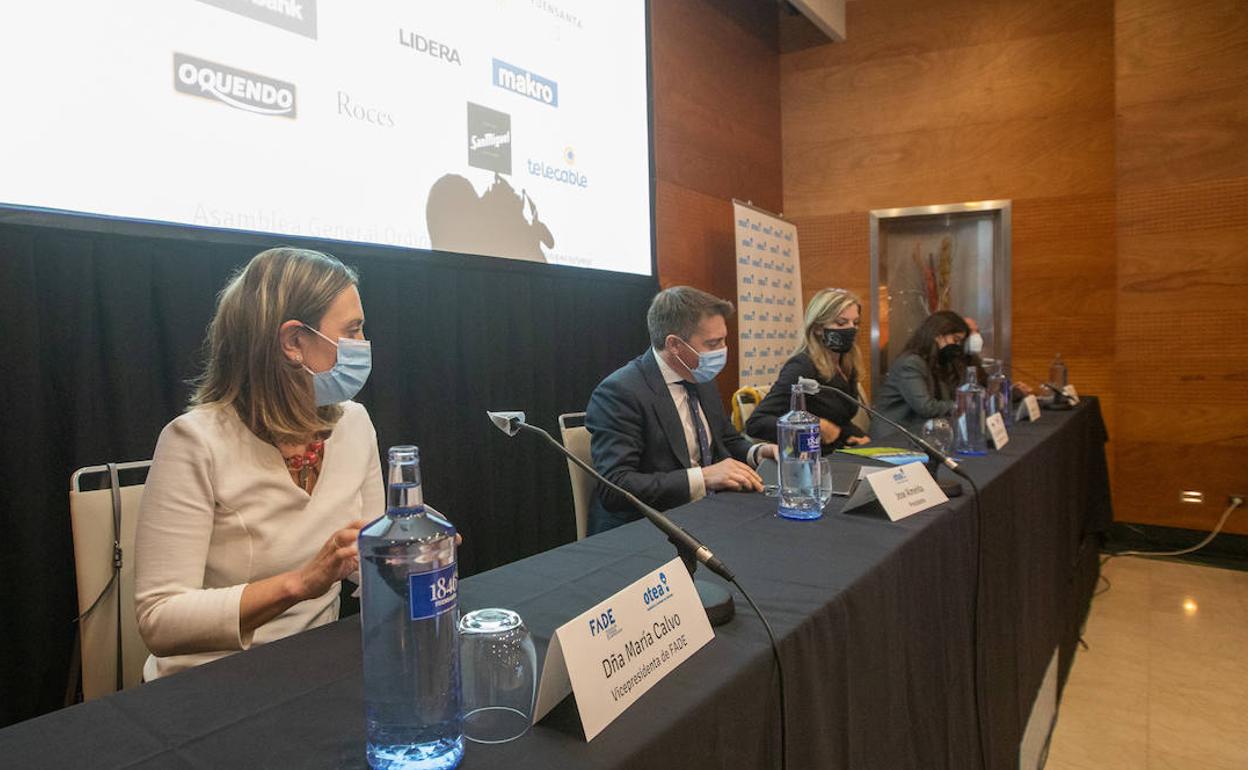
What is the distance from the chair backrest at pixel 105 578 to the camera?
1.10 metres

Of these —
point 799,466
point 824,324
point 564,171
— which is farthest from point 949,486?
point 564,171

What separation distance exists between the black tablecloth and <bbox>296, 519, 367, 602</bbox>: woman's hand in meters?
0.07

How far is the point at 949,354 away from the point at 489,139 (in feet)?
7.21

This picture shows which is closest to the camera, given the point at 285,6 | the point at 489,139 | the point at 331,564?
the point at 331,564

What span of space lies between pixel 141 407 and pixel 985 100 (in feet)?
15.4

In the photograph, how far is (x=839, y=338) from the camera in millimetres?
2863

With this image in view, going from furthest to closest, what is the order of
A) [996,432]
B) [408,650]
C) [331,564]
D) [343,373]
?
[996,432] < [343,373] < [331,564] < [408,650]

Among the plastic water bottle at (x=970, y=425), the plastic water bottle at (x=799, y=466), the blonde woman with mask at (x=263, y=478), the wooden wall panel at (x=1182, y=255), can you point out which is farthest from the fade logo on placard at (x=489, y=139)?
the wooden wall panel at (x=1182, y=255)

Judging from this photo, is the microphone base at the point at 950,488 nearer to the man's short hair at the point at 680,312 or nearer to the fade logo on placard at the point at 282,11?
the man's short hair at the point at 680,312

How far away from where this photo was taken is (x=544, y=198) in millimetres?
2627

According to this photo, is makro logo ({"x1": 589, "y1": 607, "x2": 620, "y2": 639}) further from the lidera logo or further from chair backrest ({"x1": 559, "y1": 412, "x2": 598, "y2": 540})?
the lidera logo

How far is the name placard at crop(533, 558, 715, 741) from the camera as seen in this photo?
0.59 metres

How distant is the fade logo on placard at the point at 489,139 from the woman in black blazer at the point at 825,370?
1265 mm

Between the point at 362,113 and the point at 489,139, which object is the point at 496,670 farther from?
the point at 489,139
